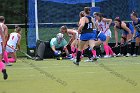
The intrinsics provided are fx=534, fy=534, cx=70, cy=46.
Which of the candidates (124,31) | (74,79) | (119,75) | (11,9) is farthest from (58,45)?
(11,9)

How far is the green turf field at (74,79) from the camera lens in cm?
1116

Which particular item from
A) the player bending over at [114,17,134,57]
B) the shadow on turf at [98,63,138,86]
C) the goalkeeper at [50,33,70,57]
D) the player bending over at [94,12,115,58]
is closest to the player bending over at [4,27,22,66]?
the goalkeeper at [50,33,70,57]

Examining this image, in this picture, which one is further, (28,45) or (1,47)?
(28,45)

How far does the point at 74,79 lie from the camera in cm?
1314

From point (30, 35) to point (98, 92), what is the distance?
12.7m

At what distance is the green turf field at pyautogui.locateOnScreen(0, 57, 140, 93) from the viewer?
11.2m

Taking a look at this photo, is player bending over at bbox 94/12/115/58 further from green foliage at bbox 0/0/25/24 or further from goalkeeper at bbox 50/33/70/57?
green foliage at bbox 0/0/25/24

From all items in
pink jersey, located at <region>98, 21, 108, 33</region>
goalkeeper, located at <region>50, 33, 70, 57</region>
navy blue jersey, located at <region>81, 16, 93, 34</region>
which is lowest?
goalkeeper, located at <region>50, 33, 70, 57</region>

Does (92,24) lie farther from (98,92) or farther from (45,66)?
(98,92)

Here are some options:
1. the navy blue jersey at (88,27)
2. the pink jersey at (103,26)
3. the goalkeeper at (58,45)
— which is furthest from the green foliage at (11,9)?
the navy blue jersey at (88,27)

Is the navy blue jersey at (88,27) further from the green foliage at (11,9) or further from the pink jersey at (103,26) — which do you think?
the green foliage at (11,9)

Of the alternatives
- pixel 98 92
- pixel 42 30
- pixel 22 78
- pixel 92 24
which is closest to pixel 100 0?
pixel 42 30

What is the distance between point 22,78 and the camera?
1372 cm

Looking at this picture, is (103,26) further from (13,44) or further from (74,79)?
(74,79)
